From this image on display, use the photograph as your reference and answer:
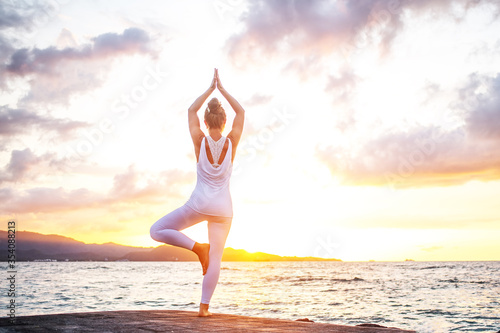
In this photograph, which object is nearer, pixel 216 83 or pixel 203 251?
pixel 203 251

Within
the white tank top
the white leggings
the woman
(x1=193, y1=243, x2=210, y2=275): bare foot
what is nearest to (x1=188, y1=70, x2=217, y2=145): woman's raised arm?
the woman

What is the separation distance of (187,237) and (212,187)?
0.64 metres

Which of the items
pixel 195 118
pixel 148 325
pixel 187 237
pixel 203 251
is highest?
pixel 195 118

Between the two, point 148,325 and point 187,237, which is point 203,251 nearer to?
point 187,237

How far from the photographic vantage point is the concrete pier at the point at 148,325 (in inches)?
158

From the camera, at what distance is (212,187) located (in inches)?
196

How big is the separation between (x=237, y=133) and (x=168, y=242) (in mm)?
1570

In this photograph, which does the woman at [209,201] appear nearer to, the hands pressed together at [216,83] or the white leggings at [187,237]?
the white leggings at [187,237]

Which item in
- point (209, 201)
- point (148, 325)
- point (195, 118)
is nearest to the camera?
point (148, 325)

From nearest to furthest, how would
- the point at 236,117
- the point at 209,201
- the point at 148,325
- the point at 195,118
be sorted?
1. the point at 148,325
2. the point at 209,201
3. the point at 195,118
4. the point at 236,117

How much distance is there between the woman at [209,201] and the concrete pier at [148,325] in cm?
58

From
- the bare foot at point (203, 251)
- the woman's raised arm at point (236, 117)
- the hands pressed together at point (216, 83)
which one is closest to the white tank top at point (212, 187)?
the woman's raised arm at point (236, 117)

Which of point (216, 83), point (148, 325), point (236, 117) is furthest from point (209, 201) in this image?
point (216, 83)

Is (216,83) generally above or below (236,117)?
above
